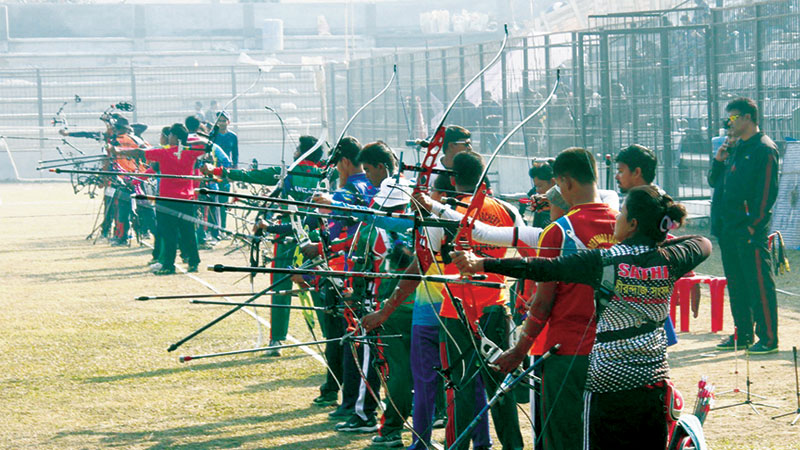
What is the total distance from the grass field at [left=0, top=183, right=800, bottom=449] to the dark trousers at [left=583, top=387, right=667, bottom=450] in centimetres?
188

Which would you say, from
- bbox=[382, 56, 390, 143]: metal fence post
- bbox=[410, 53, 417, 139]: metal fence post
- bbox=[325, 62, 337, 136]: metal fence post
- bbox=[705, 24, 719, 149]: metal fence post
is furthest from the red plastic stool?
bbox=[325, 62, 337, 136]: metal fence post

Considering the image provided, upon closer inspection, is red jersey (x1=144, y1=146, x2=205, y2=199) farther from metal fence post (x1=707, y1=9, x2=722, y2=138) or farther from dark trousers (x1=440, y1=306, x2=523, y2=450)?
dark trousers (x1=440, y1=306, x2=523, y2=450)

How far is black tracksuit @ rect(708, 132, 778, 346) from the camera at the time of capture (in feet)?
27.1

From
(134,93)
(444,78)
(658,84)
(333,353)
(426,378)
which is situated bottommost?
(333,353)

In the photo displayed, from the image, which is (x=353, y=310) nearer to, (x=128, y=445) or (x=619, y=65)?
(x=128, y=445)

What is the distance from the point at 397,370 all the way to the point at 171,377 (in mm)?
2889

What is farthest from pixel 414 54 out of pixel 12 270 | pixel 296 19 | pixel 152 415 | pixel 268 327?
pixel 296 19

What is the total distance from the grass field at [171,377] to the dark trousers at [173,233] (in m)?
0.55

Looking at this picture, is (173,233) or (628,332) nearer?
(628,332)

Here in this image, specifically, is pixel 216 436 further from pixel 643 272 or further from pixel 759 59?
pixel 759 59

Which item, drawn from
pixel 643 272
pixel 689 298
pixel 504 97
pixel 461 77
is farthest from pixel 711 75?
pixel 643 272

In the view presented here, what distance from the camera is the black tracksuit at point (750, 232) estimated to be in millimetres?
8273

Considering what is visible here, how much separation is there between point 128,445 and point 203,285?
6.52 metres

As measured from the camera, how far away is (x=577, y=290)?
14.7 ft
